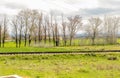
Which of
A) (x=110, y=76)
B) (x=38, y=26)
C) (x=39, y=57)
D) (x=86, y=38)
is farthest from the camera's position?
(x=86, y=38)

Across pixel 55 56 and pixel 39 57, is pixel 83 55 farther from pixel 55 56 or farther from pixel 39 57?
pixel 39 57

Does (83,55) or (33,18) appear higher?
(33,18)

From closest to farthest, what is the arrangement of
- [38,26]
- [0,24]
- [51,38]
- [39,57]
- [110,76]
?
[110,76]
[39,57]
[0,24]
[38,26]
[51,38]

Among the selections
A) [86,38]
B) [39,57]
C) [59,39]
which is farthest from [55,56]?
[86,38]

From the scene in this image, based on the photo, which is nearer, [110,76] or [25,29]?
[110,76]

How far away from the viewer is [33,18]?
9175 centimetres

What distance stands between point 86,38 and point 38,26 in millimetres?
26913

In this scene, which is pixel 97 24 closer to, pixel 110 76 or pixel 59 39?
pixel 59 39

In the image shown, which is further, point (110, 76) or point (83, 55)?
point (83, 55)

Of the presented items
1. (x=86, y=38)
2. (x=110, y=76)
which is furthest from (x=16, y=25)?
(x=110, y=76)

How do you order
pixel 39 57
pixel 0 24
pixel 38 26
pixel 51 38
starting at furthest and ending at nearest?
pixel 51 38 → pixel 38 26 → pixel 0 24 → pixel 39 57

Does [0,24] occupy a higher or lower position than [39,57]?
higher

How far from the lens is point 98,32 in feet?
377

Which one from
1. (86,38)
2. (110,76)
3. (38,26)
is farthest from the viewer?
(86,38)
